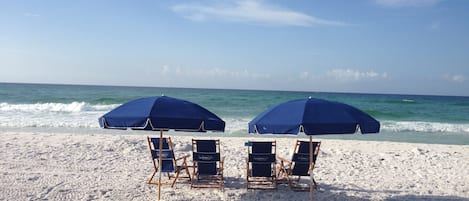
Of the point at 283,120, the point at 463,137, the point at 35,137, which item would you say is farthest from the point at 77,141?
the point at 463,137

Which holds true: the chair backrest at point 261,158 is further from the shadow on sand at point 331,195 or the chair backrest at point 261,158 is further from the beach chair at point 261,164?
the shadow on sand at point 331,195

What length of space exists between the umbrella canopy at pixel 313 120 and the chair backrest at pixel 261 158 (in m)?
0.92

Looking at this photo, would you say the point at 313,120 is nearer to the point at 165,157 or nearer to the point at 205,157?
the point at 205,157

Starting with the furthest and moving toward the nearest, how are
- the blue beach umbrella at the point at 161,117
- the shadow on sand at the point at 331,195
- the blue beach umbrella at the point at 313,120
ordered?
the shadow on sand at the point at 331,195 → the blue beach umbrella at the point at 161,117 → the blue beach umbrella at the point at 313,120

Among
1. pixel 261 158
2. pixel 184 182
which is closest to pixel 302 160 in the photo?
pixel 261 158

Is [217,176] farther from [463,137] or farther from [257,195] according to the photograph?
[463,137]

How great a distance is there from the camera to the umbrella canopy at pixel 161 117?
200 inches

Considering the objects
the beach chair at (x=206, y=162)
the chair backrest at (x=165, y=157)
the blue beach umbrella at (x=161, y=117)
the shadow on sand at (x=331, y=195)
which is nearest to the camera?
the blue beach umbrella at (x=161, y=117)

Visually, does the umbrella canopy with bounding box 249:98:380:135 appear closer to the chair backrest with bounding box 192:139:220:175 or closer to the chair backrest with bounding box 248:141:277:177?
the chair backrest with bounding box 248:141:277:177

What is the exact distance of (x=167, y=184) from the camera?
6688mm

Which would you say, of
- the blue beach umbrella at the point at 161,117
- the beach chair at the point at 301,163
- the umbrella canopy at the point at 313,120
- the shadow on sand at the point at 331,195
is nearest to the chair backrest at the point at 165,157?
the shadow on sand at the point at 331,195

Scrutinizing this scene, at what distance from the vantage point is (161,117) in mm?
5113

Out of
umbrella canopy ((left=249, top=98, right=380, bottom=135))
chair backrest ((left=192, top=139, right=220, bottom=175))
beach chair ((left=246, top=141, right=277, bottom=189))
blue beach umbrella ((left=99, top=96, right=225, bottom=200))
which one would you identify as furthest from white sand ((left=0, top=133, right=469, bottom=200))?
umbrella canopy ((left=249, top=98, right=380, bottom=135))

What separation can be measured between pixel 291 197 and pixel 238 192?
79cm
